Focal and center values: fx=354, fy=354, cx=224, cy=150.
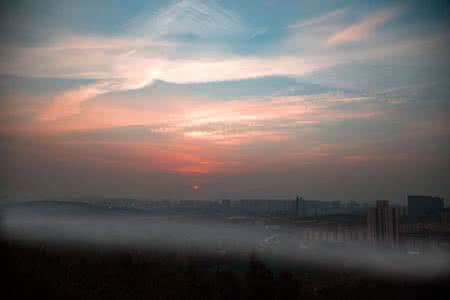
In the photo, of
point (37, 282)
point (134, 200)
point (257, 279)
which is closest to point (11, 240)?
point (37, 282)

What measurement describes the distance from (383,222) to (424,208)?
1.10 meters

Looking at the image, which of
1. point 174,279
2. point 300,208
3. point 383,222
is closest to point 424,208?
point 383,222

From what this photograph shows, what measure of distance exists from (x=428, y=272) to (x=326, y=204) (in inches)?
113

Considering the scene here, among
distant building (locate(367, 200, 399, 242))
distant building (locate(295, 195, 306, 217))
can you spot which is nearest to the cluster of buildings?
distant building (locate(367, 200, 399, 242))

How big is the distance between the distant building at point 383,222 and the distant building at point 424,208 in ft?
0.93

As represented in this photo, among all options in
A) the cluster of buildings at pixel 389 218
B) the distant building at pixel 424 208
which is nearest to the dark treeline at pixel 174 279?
the distant building at pixel 424 208

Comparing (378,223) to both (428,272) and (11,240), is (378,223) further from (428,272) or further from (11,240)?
(11,240)

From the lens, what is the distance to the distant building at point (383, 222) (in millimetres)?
6051

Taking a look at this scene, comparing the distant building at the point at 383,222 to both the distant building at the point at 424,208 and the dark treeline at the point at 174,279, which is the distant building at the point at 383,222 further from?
the dark treeline at the point at 174,279

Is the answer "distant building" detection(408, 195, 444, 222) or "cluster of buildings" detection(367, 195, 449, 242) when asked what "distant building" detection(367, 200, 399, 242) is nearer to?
"cluster of buildings" detection(367, 195, 449, 242)

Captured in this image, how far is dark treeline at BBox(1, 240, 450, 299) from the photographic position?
10.4ft

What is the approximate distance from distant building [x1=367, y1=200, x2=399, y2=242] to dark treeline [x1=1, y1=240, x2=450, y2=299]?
151cm

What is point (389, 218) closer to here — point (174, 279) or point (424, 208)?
point (424, 208)

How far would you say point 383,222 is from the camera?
621cm
